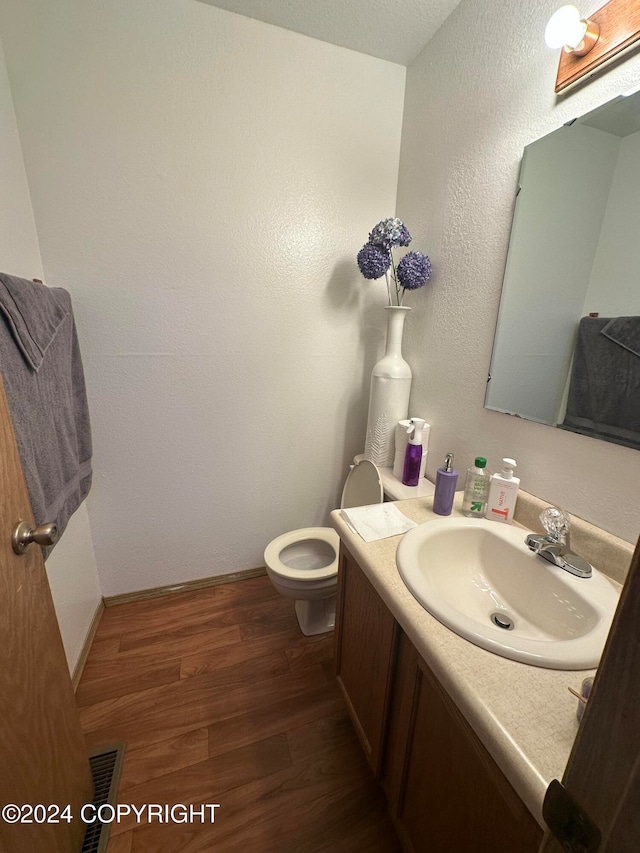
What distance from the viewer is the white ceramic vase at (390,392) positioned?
144cm

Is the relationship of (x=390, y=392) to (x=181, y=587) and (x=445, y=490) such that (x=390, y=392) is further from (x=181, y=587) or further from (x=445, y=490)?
(x=181, y=587)

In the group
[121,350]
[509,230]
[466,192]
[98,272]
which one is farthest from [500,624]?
[98,272]

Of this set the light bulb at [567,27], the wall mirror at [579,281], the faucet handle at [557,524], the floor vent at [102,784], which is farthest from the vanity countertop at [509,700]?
the light bulb at [567,27]

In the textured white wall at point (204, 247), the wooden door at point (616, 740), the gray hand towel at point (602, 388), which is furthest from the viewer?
the textured white wall at point (204, 247)

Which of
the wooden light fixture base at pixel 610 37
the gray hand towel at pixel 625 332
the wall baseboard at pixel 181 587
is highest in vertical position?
the wooden light fixture base at pixel 610 37

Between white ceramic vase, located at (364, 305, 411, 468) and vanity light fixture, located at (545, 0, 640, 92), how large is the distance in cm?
77

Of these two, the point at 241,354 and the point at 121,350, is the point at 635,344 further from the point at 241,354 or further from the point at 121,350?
the point at 121,350

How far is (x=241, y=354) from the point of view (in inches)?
60.3

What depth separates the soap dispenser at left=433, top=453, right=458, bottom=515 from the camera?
983 millimetres

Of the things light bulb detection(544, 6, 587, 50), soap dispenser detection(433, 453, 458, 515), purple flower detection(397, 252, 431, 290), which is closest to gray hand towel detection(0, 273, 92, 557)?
soap dispenser detection(433, 453, 458, 515)

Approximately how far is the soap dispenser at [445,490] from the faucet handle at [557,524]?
9.3 inches

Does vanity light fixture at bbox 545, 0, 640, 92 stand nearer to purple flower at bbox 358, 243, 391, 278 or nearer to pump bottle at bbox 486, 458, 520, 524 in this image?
purple flower at bbox 358, 243, 391, 278

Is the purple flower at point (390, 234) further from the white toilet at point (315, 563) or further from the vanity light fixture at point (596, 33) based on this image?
the white toilet at point (315, 563)

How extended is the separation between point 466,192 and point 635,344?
2.62ft
